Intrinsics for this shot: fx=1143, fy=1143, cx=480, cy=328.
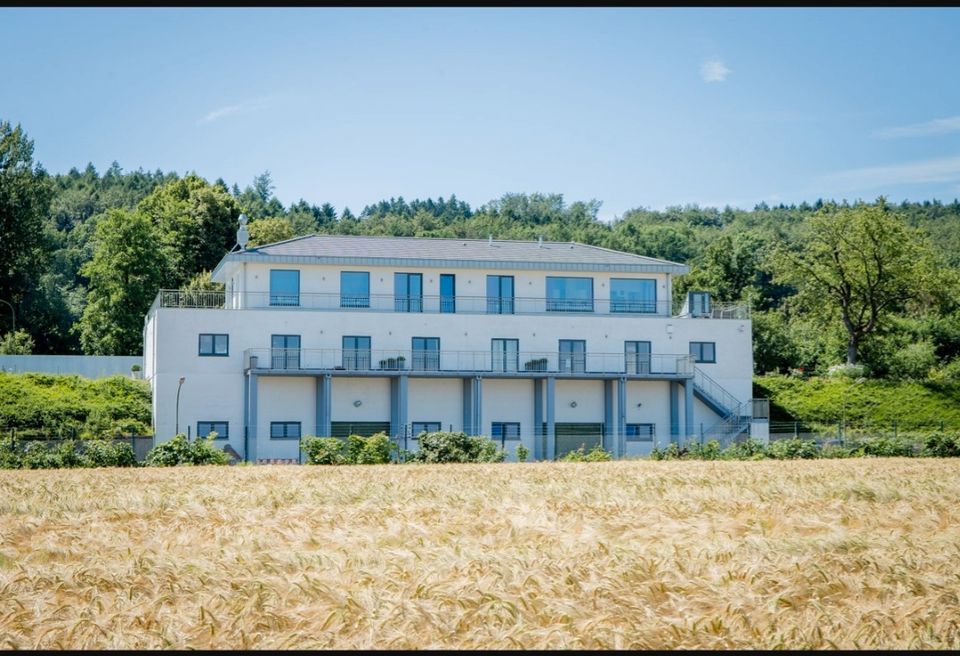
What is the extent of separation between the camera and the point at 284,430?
4728 cm

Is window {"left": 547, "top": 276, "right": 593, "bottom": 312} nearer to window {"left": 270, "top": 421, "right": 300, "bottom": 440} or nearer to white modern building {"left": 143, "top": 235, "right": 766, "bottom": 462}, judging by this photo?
white modern building {"left": 143, "top": 235, "right": 766, "bottom": 462}

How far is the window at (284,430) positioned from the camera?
47062 millimetres

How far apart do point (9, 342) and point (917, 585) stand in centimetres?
6124

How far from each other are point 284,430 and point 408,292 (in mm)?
8284

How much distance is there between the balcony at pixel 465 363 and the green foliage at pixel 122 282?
2252 cm

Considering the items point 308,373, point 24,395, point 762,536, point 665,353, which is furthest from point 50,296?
point 762,536

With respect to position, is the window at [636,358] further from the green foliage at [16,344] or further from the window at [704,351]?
the green foliage at [16,344]

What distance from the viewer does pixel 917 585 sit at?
9359 millimetres

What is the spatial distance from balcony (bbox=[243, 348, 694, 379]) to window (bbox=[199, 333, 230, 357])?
0.89 m

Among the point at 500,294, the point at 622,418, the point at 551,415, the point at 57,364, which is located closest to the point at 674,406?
the point at 622,418

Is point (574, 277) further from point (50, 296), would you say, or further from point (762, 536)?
point (50, 296)

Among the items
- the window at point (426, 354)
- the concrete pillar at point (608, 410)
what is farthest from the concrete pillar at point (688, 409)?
the window at point (426, 354)

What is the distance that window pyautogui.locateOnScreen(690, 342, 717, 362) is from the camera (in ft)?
170

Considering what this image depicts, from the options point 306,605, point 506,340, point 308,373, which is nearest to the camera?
point 306,605
